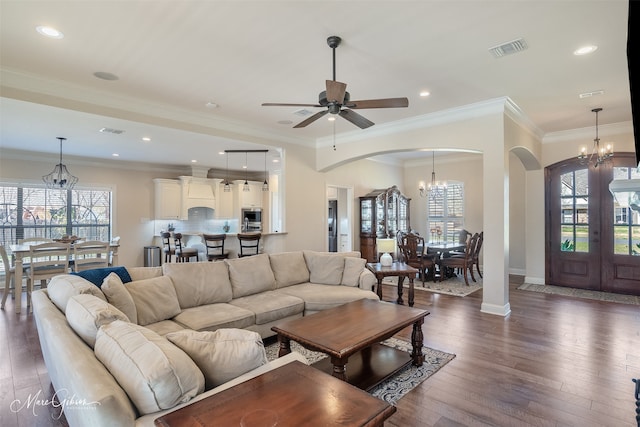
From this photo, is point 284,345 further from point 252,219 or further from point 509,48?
point 252,219

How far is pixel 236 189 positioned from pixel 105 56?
651 cm

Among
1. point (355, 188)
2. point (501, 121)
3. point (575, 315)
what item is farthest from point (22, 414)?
point (355, 188)

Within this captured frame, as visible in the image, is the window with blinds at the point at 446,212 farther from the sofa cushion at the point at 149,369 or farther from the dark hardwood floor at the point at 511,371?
the sofa cushion at the point at 149,369

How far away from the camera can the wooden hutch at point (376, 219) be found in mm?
8578

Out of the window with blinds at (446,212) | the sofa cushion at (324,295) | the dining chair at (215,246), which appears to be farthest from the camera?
the window with blinds at (446,212)

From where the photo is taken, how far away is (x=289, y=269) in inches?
183

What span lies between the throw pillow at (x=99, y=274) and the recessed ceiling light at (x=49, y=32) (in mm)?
2123

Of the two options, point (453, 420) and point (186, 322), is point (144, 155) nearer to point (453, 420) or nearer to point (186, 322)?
point (186, 322)

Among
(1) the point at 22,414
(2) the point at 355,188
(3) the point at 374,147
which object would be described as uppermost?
(3) the point at 374,147

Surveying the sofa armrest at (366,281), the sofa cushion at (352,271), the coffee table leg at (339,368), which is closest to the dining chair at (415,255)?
the sofa cushion at (352,271)

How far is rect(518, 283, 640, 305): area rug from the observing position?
561 centimetres

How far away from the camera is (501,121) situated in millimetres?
4645

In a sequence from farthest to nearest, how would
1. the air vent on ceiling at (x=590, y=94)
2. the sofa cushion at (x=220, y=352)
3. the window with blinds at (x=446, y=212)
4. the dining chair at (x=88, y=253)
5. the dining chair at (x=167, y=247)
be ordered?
the window with blinds at (x=446, y=212), the dining chair at (x=167, y=247), the dining chair at (x=88, y=253), the air vent on ceiling at (x=590, y=94), the sofa cushion at (x=220, y=352)

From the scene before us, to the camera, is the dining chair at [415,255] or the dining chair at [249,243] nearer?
the dining chair at [249,243]
